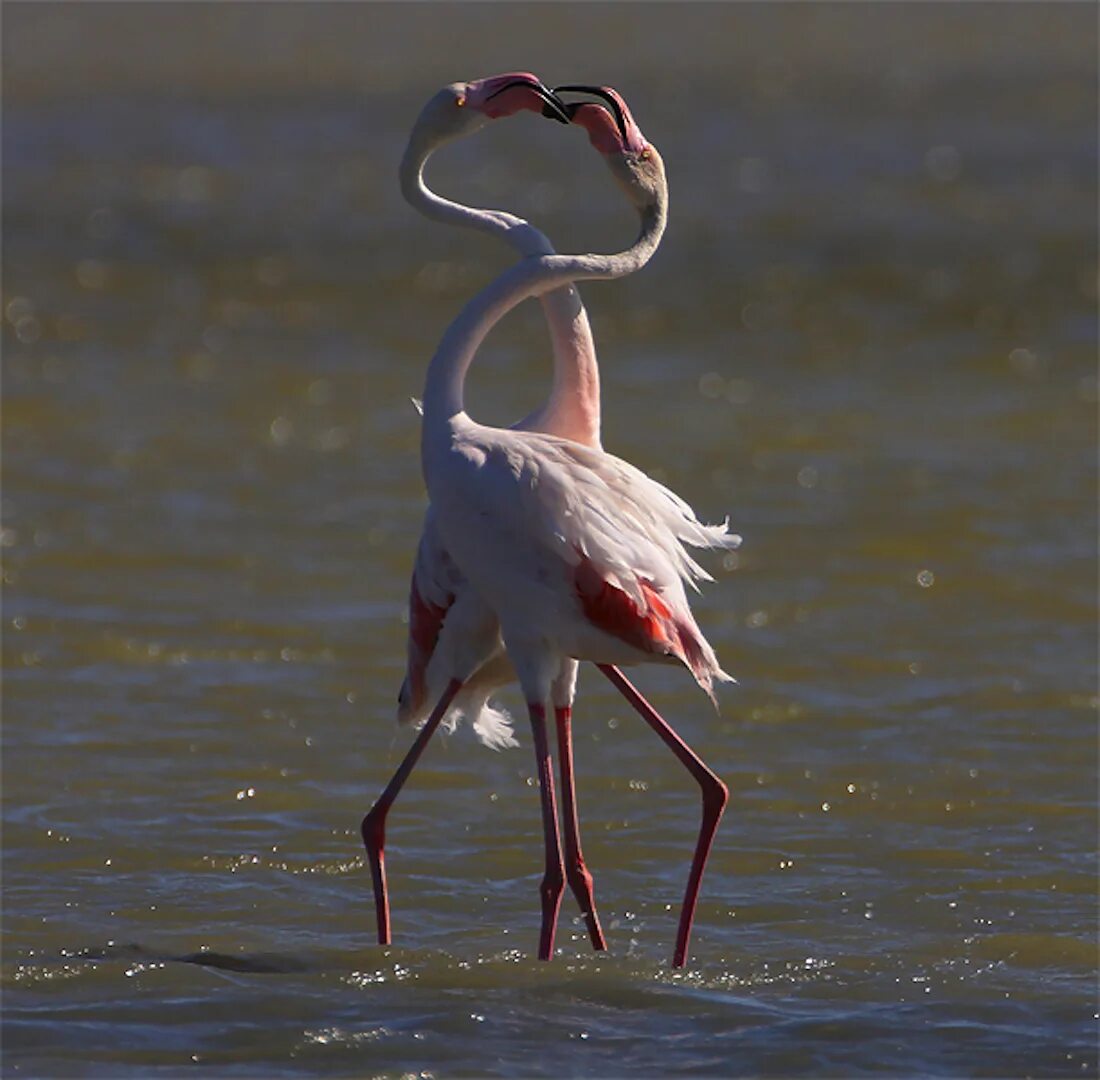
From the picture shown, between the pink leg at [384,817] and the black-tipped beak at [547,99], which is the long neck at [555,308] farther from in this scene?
the pink leg at [384,817]

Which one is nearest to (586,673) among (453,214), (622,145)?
(453,214)

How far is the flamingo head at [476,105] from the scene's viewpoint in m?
5.12

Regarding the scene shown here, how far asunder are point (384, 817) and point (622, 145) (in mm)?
1596

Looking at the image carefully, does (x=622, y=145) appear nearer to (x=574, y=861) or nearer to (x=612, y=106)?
(x=612, y=106)

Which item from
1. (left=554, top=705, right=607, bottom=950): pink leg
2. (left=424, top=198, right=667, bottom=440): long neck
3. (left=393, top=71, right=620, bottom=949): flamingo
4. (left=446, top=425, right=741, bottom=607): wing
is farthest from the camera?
(left=554, top=705, right=607, bottom=950): pink leg

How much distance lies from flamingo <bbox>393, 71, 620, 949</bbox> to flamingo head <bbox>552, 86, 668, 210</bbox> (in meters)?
0.07

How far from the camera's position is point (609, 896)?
19.1 feet

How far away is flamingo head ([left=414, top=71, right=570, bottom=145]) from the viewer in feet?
16.8

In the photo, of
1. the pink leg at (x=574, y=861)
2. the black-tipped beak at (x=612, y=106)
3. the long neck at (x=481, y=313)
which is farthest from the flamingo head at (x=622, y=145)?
the pink leg at (x=574, y=861)

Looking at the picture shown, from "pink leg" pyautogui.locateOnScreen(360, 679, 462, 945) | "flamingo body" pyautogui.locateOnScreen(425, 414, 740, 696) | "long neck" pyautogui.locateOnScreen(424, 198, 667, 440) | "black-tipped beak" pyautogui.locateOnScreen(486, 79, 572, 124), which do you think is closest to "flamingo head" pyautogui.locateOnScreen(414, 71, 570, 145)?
"black-tipped beak" pyautogui.locateOnScreen(486, 79, 572, 124)

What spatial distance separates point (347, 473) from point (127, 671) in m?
2.66

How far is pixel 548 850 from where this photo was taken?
17.0ft

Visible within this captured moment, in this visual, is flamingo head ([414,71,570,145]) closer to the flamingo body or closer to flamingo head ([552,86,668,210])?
flamingo head ([552,86,668,210])

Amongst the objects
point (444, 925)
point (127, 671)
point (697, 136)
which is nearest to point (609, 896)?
point (444, 925)
